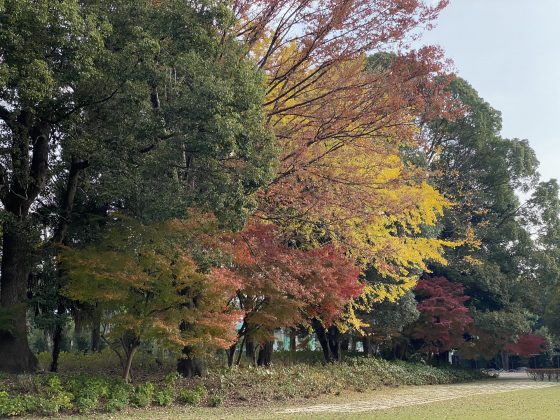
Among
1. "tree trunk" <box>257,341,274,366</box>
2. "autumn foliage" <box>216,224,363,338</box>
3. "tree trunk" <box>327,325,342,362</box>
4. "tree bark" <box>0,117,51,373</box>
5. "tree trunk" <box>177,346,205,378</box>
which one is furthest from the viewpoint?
"tree trunk" <box>327,325,342,362</box>

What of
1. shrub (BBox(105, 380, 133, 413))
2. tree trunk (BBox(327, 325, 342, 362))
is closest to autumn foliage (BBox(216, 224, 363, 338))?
shrub (BBox(105, 380, 133, 413))

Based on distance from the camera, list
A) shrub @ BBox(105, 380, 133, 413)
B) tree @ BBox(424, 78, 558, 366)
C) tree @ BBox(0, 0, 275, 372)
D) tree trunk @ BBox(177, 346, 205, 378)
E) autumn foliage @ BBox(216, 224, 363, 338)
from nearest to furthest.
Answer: tree @ BBox(0, 0, 275, 372), shrub @ BBox(105, 380, 133, 413), autumn foliage @ BBox(216, 224, 363, 338), tree trunk @ BBox(177, 346, 205, 378), tree @ BBox(424, 78, 558, 366)

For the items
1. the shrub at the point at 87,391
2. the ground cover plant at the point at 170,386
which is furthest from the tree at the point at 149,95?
the ground cover plant at the point at 170,386

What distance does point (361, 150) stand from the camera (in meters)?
14.1

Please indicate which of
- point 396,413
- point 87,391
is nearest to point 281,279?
point 396,413

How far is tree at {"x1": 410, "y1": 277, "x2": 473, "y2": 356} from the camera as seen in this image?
2620cm

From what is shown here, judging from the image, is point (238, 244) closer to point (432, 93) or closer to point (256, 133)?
point (256, 133)

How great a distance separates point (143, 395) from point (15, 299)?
4212mm

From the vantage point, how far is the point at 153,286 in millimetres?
12188

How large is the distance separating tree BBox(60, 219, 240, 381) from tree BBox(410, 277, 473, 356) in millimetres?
15419

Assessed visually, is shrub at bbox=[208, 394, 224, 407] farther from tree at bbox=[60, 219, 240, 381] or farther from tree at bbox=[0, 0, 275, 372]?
tree at bbox=[0, 0, 275, 372]

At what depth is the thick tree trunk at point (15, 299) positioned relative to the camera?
1329 cm

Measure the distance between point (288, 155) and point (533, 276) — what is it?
2277 cm

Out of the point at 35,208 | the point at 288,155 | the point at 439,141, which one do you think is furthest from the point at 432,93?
the point at 439,141
